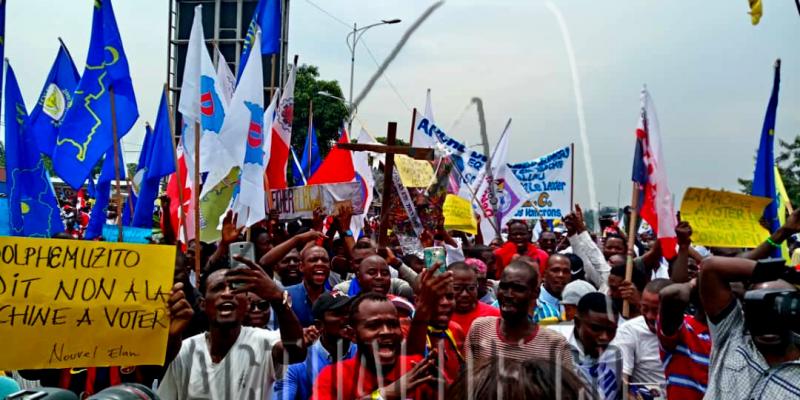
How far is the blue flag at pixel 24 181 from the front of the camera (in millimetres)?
6168

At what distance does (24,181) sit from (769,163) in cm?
599

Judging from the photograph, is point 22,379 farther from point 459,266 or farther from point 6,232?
point 6,232

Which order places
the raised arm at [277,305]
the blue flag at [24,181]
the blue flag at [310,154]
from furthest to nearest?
the blue flag at [310,154]
the blue flag at [24,181]
the raised arm at [277,305]

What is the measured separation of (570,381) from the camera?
1.50 meters

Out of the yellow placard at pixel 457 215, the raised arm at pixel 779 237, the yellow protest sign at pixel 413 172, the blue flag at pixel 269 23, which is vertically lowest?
the yellow placard at pixel 457 215

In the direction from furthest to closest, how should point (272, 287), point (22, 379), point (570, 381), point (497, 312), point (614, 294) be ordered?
point (614, 294) < point (497, 312) < point (22, 379) < point (272, 287) < point (570, 381)

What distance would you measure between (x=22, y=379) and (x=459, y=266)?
2511mm

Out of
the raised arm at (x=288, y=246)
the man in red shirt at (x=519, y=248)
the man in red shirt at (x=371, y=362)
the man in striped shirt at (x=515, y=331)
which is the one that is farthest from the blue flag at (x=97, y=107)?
the man in red shirt at (x=371, y=362)

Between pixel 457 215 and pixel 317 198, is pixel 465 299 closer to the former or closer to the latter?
pixel 317 198

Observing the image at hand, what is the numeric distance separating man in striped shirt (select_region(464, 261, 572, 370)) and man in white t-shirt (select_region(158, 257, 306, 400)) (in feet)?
2.98

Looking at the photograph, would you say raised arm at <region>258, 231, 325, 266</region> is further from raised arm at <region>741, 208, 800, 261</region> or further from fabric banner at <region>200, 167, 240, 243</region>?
raised arm at <region>741, 208, 800, 261</region>

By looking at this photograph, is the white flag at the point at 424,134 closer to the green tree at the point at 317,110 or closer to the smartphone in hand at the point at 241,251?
the smartphone in hand at the point at 241,251

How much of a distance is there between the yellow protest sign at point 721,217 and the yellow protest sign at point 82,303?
153 inches

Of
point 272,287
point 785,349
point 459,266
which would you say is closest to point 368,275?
point 459,266
